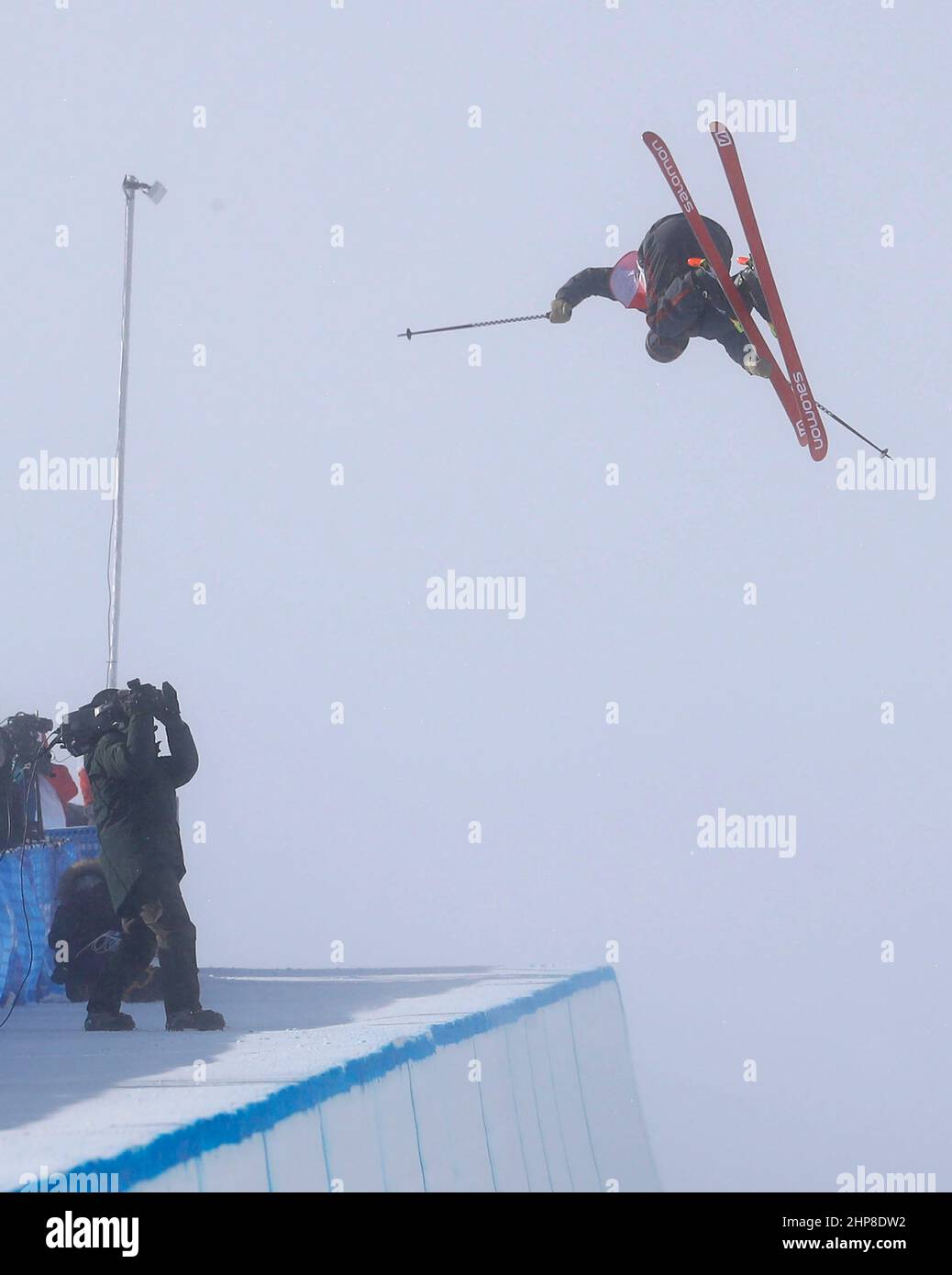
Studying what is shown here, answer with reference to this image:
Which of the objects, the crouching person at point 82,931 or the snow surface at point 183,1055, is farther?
the crouching person at point 82,931

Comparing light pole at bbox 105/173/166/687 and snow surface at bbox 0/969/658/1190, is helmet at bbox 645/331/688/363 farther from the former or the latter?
light pole at bbox 105/173/166/687

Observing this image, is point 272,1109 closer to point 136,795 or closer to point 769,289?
point 136,795

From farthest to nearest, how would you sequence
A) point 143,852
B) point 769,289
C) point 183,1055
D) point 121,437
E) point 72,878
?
point 121,437, point 72,878, point 769,289, point 143,852, point 183,1055

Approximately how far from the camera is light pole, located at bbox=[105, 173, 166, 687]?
15.5 m

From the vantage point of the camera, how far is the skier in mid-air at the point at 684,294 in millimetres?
10523

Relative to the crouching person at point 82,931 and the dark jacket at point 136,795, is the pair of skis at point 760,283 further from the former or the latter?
the crouching person at point 82,931

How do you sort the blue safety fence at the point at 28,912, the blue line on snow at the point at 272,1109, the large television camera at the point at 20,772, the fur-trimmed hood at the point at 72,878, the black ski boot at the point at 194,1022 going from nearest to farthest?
the blue line on snow at the point at 272,1109 → the black ski boot at the point at 194,1022 → the large television camera at the point at 20,772 → the blue safety fence at the point at 28,912 → the fur-trimmed hood at the point at 72,878

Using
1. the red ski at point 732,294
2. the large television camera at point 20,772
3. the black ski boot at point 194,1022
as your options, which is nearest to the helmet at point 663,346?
the red ski at point 732,294

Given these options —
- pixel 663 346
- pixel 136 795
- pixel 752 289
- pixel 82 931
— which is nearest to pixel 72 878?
pixel 82 931

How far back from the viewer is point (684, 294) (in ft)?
34.4

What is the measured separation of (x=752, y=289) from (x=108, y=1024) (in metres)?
5.83

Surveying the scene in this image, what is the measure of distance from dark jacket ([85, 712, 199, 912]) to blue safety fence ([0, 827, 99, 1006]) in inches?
56.5

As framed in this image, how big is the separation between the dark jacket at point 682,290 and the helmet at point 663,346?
4 centimetres
